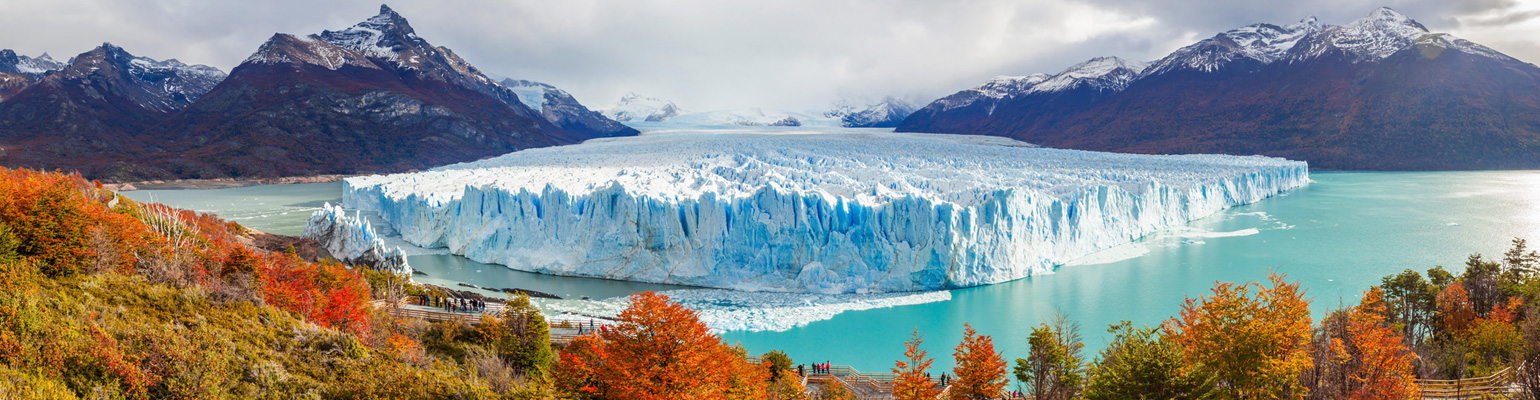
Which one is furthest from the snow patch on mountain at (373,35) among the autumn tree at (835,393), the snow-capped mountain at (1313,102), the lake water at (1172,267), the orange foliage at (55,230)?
the autumn tree at (835,393)

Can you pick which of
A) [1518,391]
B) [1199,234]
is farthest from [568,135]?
[1518,391]

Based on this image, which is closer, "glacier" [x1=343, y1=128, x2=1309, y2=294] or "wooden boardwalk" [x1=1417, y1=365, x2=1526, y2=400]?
"wooden boardwalk" [x1=1417, y1=365, x2=1526, y2=400]

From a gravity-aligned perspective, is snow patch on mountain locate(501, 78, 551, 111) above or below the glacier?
above

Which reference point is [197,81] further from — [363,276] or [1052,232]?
[1052,232]

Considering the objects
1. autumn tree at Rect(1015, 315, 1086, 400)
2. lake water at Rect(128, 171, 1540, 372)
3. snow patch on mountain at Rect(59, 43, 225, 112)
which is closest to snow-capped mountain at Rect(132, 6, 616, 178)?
snow patch on mountain at Rect(59, 43, 225, 112)

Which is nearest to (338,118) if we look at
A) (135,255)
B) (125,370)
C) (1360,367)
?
(135,255)

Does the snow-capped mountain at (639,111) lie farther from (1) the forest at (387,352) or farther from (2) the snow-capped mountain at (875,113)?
(1) the forest at (387,352)

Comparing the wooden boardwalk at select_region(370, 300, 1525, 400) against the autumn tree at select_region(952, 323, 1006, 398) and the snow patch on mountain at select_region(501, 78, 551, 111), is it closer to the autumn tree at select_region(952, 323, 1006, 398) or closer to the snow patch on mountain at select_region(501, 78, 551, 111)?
the autumn tree at select_region(952, 323, 1006, 398)
